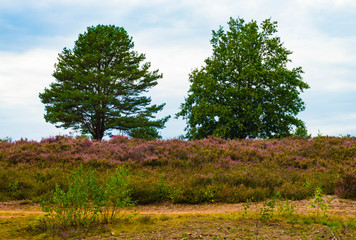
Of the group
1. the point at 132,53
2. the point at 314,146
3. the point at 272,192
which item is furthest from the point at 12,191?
the point at 132,53

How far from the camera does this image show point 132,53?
1277 inches

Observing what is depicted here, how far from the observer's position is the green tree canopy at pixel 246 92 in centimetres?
2508

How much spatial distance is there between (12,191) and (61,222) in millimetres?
5747

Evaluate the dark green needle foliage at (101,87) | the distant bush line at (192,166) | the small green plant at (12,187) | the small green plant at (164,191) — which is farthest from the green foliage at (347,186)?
the dark green needle foliage at (101,87)

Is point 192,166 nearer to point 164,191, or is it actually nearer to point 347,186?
point 164,191

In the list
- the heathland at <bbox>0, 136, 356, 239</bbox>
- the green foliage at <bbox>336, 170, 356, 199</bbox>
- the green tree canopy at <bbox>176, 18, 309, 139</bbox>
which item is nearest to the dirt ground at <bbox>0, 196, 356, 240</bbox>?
the heathland at <bbox>0, 136, 356, 239</bbox>

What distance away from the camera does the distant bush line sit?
10102mm

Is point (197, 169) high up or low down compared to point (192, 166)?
down

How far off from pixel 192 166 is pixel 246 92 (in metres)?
13.4

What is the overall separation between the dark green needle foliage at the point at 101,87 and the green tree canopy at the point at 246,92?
5.15m

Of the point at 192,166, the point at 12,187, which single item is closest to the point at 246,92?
the point at 192,166

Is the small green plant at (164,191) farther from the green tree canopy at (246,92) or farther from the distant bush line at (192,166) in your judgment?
the green tree canopy at (246,92)

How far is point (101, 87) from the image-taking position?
29.4m

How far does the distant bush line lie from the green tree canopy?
23.6 ft
